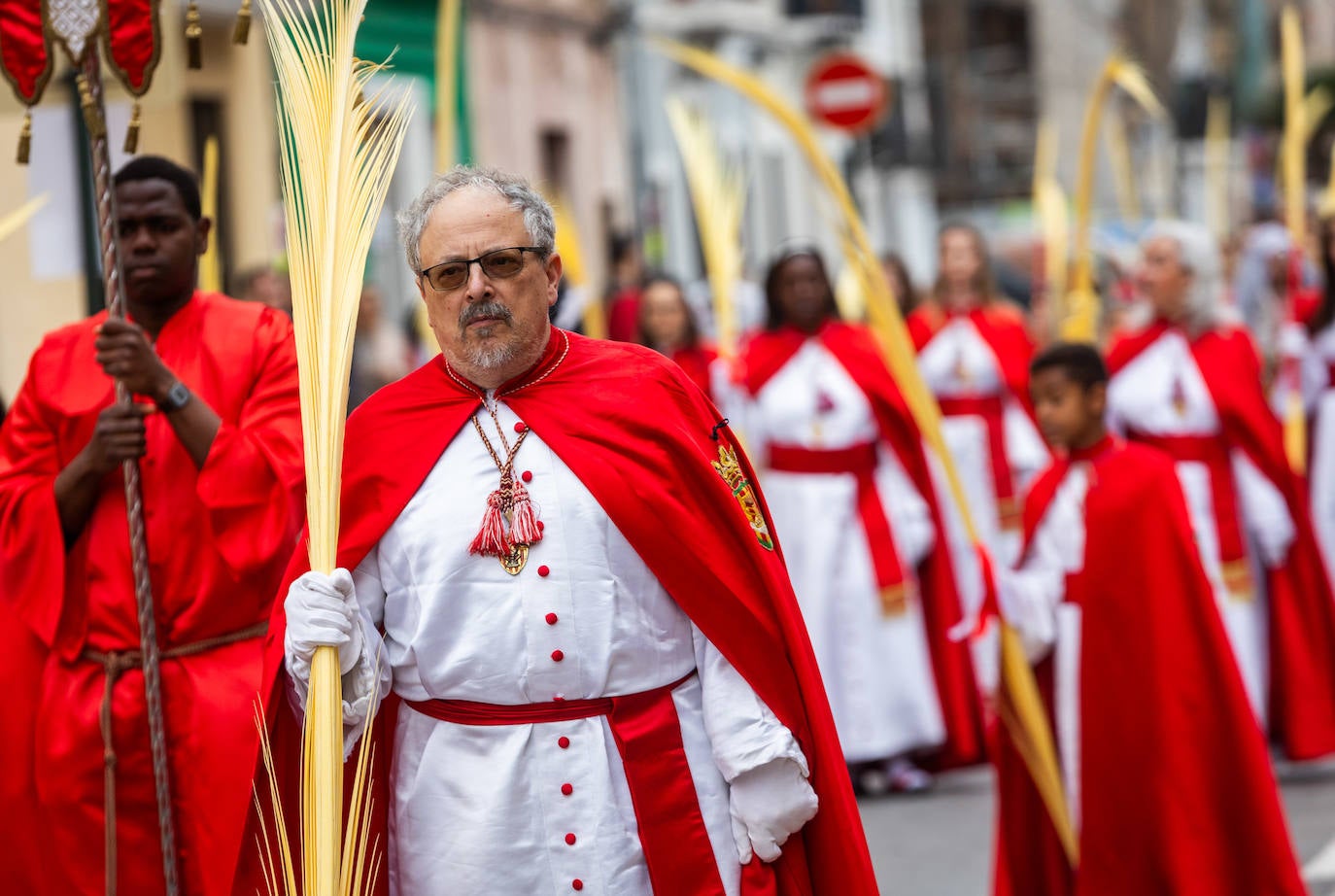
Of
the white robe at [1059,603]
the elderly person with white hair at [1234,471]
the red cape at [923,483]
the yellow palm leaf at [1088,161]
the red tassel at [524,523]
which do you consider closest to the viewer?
the red tassel at [524,523]

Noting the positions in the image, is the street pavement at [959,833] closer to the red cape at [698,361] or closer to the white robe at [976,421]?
the white robe at [976,421]

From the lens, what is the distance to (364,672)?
4012mm

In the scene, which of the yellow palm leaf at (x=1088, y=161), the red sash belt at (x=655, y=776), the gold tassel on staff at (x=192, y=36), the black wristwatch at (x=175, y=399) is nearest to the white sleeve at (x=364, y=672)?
the red sash belt at (x=655, y=776)

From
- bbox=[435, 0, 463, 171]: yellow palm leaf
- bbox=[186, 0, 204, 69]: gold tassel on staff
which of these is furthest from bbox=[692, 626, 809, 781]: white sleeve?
bbox=[435, 0, 463, 171]: yellow palm leaf

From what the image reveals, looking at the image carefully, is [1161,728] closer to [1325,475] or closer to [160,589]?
[160,589]

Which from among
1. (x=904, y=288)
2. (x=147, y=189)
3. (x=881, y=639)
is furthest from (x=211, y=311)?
(x=904, y=288)

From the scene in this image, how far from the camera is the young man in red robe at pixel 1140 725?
627 centimetres

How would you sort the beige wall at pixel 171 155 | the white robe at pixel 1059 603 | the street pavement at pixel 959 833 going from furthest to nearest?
the street pavement at pixel 959 833, the white robe at pixel 1059 603, the beige wall at pixel 171 155

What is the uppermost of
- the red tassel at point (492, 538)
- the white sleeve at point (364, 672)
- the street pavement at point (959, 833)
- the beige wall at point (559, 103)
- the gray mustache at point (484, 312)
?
the beige wall at point (559, 103)

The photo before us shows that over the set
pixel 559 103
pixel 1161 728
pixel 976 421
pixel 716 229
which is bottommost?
pixel 1161 728

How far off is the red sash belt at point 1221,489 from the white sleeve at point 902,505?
37.4 inches

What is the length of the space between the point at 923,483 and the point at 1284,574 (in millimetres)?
1520

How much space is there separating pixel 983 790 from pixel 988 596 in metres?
2.81

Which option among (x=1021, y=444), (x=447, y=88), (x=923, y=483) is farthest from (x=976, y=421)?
(x=447, y=88)
